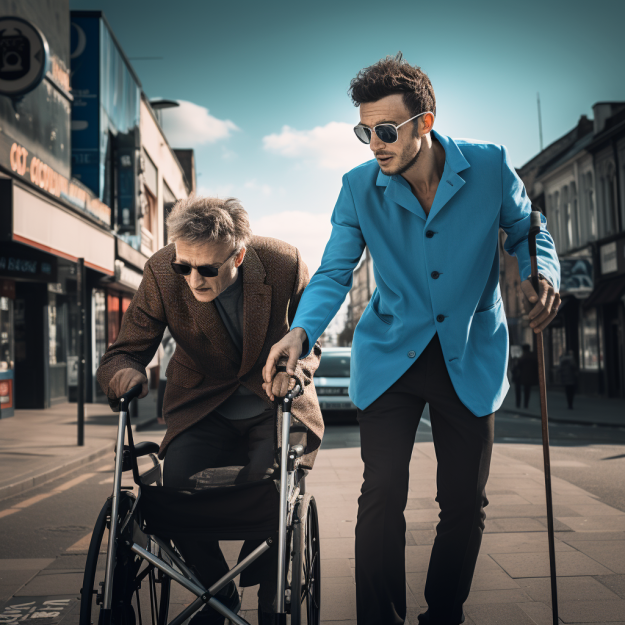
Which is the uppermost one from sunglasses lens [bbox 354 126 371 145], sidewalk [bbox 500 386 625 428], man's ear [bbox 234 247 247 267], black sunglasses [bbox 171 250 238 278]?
sunglasses lens [bbox 354 126 371 145]

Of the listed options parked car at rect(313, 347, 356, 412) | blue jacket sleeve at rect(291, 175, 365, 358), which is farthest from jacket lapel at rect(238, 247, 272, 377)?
parked car at rect(313, 347, 356, 412)

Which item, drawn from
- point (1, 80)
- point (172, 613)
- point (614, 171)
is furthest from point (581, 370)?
point (172, 613)

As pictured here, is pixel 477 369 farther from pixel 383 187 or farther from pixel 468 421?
pixel 383 187

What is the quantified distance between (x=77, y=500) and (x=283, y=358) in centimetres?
537

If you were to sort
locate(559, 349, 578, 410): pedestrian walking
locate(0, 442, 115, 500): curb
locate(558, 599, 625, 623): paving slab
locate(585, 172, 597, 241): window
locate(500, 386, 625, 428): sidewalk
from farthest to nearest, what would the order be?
locate(585, 172, 597, 241): window, locate(559, 349, 578, 410): pedestrian walking, locate(500, 386, 625, 428): sidewalk, locate(0, 442, 115, 500): curb, locate(558, 599, 625, 623): paving slab

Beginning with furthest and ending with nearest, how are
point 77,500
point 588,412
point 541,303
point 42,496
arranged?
point 588,412, point 42,496, point 77,500, point 541,303

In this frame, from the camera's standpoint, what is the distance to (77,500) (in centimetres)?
720

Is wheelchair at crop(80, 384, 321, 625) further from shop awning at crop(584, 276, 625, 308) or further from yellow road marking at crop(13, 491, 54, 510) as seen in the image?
shop awning at crop(584, 276, 625, 308)

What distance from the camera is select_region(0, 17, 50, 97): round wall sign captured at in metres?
13.6

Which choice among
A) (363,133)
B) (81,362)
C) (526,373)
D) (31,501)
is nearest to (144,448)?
(363,133)

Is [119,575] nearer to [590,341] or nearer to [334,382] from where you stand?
[334,382]

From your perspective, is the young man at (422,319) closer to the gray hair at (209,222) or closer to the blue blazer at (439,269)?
the blue blazer at (439,269)

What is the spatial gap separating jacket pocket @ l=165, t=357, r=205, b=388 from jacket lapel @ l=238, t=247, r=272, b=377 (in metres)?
0.18

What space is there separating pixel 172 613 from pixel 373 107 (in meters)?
2.52
